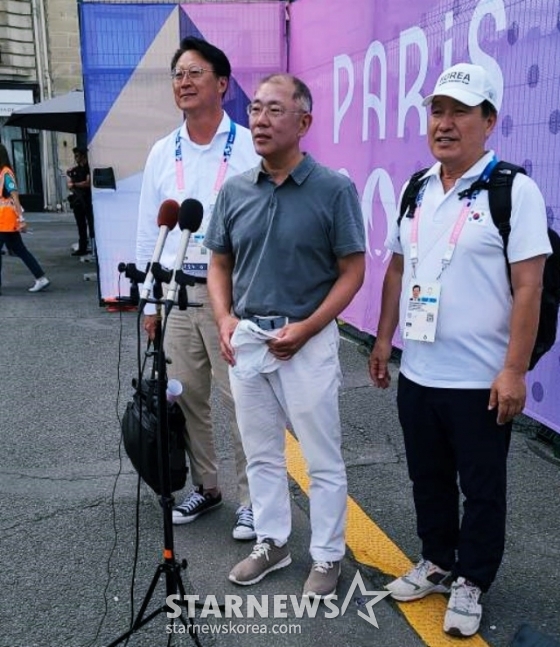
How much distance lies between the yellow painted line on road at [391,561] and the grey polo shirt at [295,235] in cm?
120

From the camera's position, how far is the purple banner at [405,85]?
3842 mm

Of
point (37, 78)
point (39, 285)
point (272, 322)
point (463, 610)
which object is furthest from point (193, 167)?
point (37, 78)

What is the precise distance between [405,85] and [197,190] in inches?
111

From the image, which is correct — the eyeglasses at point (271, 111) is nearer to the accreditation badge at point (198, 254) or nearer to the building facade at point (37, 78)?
the accreditation badge at point (198, 254)

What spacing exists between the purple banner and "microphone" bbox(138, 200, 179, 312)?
8.06 feet

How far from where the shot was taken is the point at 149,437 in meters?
2.64

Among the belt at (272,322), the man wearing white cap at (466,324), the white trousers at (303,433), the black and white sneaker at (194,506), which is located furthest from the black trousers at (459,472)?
the black and white sneaker at (194,506)

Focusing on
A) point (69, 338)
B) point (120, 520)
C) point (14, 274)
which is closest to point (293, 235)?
point (120, 520)

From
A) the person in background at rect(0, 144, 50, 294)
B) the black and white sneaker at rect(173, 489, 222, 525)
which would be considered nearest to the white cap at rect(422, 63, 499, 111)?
the black and white sneaker at rect(173, 489, 222, 525)

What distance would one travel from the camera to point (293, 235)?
8.11 ft

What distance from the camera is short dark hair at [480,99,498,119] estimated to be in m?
2.29

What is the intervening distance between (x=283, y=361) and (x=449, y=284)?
2.20 ft

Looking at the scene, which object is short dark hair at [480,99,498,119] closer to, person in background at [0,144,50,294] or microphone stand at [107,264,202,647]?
microphone stand at [107,264,202,647]

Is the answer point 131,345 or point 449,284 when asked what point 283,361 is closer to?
point 449,284
